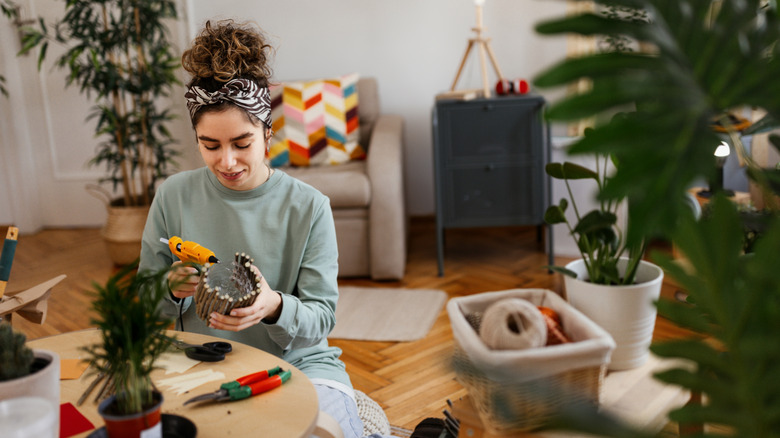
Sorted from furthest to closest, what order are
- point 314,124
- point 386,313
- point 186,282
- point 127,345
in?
1. point 314,124
2. point 386,313
3. point 186,282
4. point 127,345

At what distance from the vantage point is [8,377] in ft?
2.65

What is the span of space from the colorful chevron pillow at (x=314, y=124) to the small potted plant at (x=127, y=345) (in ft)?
8.87

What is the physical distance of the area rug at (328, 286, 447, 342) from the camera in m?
2.68

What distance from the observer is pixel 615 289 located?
0.99 meters

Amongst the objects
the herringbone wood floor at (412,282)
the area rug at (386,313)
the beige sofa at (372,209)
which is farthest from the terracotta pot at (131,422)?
the beige sofa at (372,209)

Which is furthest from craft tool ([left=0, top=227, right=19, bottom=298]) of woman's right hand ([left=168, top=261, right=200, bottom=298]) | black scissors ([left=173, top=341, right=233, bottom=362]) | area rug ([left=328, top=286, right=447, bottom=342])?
area rug ([left=328, top=286, right=447, bottom=342])

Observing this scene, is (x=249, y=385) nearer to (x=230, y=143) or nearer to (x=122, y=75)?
(x=230, y=143)

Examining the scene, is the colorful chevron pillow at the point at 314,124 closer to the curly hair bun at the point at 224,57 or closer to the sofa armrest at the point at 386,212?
the sofa armrest at the point at 386,212

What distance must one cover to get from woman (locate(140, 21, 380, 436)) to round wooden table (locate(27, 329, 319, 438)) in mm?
183

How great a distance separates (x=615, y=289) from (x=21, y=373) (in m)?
0.74

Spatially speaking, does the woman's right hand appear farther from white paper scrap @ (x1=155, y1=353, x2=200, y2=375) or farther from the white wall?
the white wall

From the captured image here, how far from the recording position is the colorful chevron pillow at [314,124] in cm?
347

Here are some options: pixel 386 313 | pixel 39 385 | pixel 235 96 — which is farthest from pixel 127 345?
pixel 386 313

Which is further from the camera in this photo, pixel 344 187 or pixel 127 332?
pixel 344 187
